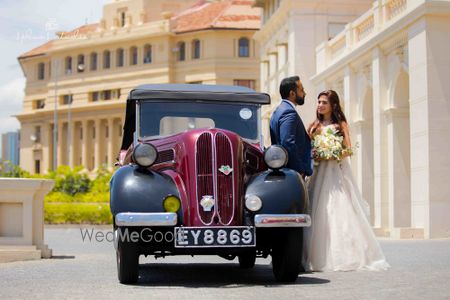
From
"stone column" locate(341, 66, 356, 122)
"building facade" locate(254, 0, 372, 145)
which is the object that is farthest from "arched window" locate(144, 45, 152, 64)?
"stone column" locate(341, 66, 356, 122)

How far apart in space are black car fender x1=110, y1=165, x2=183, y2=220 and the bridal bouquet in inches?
107

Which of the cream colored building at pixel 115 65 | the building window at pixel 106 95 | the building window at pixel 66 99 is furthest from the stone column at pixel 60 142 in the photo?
the building window at pixel 106 95

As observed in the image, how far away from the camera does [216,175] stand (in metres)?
9.20

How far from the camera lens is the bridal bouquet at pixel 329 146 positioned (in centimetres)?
1126

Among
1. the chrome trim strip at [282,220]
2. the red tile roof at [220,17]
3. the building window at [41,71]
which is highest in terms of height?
the red tile roof at [220,17]

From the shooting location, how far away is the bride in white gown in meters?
10.9

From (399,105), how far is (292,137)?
60.4 ft

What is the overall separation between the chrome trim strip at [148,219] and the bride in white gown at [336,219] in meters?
2.63

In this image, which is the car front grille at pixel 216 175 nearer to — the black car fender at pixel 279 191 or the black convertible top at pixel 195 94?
the black car fender at pixel 279 191

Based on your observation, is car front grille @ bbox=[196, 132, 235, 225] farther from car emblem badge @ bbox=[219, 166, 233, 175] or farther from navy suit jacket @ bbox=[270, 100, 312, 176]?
navy suit jacket @ bbox=[270, 100, 312, 176]

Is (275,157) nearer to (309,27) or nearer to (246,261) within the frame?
(246,261)

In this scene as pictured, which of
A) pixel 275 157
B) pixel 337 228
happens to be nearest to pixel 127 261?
pixel 275 157

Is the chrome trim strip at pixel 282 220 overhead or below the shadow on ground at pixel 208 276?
overhead

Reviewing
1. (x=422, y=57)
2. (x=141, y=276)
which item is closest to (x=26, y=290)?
(x=141, y=276)
